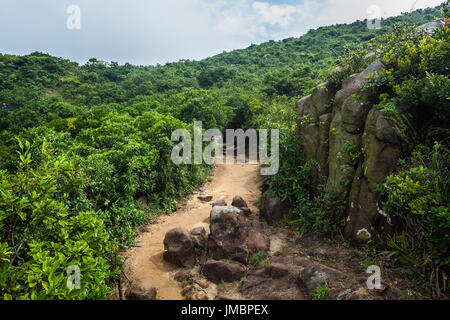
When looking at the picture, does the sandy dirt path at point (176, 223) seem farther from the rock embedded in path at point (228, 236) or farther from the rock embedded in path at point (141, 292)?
the rock embedded in path at point (228, 236)

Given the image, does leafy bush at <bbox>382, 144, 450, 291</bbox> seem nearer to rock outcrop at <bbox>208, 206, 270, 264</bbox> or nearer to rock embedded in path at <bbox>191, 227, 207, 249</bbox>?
rock outcrop at <bbox>208, 206, 270, 264</bbox>

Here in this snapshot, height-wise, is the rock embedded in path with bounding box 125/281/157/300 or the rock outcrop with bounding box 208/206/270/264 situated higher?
the rock outcrop with bounding box 208/206/270/264

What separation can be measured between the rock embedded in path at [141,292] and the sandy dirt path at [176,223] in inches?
8.3

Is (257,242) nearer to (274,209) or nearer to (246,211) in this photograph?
(274,209)

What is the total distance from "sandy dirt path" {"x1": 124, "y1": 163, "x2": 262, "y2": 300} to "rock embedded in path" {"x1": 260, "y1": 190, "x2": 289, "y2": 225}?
117 cm

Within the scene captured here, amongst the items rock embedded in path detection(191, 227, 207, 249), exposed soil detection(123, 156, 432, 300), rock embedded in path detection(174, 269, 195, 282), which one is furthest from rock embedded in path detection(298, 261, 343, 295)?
rock embedded in path detection(191, 227, 207, 249)

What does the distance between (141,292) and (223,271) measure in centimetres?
180

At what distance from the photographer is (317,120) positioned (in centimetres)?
767

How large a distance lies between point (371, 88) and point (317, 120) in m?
2.00

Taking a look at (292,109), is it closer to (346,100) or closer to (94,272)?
(346,100)

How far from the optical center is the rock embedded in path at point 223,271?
590 cm

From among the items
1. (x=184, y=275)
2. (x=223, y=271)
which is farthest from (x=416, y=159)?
(x=184, y=275)

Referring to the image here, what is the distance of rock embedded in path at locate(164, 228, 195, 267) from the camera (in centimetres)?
660

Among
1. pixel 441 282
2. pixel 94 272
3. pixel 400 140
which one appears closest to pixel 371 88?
pixel 400 140
